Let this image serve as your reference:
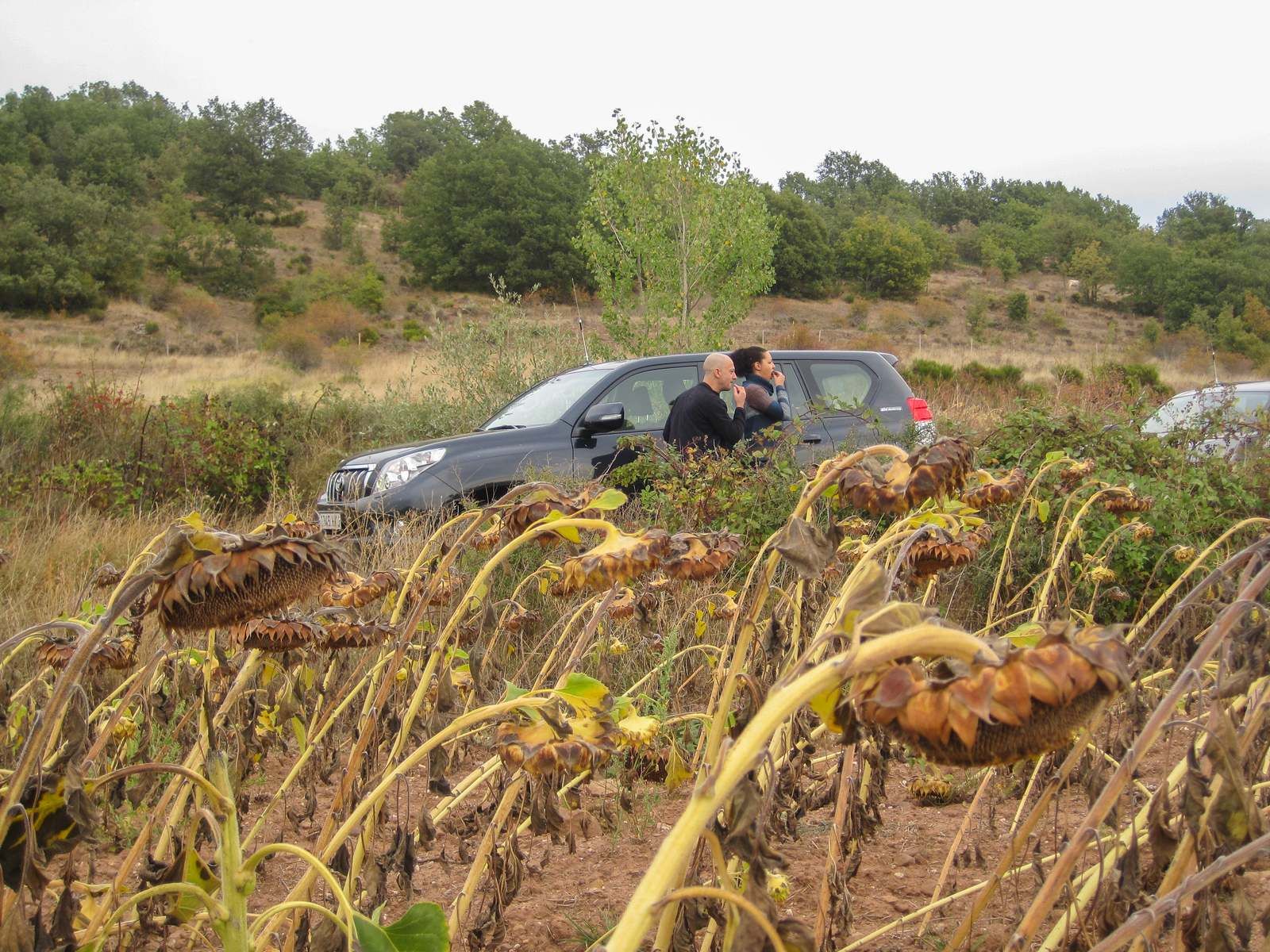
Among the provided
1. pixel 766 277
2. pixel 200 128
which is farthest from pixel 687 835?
pixel 200 128

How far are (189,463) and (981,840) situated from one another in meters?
8.80

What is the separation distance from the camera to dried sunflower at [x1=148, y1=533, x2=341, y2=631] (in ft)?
3.67

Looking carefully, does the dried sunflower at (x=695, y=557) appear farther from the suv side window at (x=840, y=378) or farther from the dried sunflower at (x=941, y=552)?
the suv side window at (x=840, y=378)

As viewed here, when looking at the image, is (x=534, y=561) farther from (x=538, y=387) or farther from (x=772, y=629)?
(x=772, y=629)

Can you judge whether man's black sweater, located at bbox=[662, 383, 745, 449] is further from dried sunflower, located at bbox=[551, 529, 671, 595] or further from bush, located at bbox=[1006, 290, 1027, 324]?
bush, located at bbox=[1006, 290, 1027, 324]

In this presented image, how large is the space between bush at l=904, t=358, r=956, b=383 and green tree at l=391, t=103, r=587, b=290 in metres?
27.4

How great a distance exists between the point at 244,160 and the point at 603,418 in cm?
5477

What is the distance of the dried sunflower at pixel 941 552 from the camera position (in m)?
1.79

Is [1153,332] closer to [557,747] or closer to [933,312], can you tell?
[933,312]

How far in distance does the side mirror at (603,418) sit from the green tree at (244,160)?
167 feet

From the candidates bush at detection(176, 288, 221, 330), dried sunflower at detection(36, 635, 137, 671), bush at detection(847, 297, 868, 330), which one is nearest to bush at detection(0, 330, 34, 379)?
bush at detection(176, 288, 221, 330)

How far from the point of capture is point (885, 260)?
53.8 m

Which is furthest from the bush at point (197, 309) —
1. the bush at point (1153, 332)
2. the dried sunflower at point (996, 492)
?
the dried sunflower at point (996, 492)

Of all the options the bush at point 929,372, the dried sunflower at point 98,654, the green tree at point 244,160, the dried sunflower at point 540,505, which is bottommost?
the bush at point 929,372
